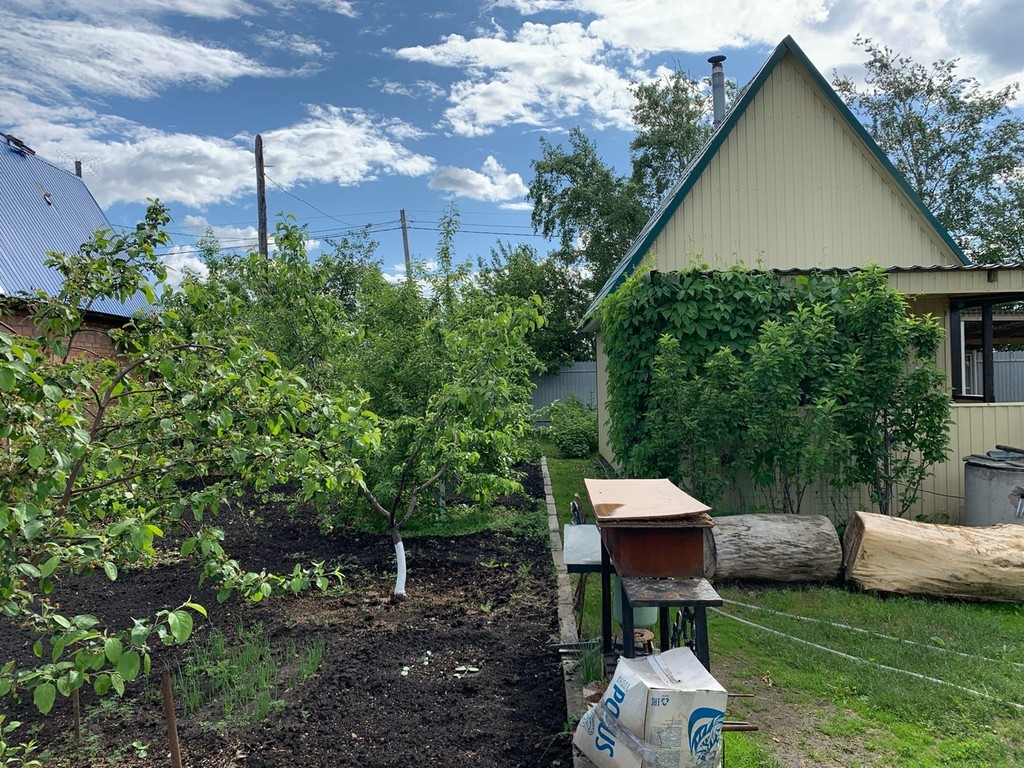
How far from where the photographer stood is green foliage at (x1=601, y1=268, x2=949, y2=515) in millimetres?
5914

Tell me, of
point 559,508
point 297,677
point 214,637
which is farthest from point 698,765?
point 559,508

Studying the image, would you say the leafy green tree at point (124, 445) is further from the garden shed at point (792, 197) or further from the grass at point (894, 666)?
the garden shed at point (792, 197)

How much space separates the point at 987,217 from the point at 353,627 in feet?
86.8

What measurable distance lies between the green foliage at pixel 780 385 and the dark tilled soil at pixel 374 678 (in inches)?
73.3

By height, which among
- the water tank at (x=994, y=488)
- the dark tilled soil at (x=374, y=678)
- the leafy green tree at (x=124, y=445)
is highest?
the leafy green tree at (x=124, y=445)

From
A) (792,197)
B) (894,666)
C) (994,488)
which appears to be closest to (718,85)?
(792,197)

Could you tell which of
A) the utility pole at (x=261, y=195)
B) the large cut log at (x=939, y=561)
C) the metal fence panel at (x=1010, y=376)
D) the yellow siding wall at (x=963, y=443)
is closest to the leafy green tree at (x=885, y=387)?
the yellow siding wall at (x=963, y=443)

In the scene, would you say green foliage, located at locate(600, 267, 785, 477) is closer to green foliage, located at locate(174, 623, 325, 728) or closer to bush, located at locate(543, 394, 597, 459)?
green foliage, located at locate(174, 623, 325, 728)

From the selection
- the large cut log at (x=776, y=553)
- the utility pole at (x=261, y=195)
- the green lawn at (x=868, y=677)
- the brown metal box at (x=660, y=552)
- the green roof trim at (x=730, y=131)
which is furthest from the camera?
the utility pole at (x=261, y=195)

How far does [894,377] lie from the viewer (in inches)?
234

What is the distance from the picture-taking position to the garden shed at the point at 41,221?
404 inches

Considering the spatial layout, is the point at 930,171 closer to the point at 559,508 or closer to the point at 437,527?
the point at 559,508

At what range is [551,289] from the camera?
2288cm

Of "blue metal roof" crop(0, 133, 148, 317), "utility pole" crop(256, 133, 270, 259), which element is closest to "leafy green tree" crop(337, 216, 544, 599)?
"blue metal roof" crop(0, 133, 148, 317)
